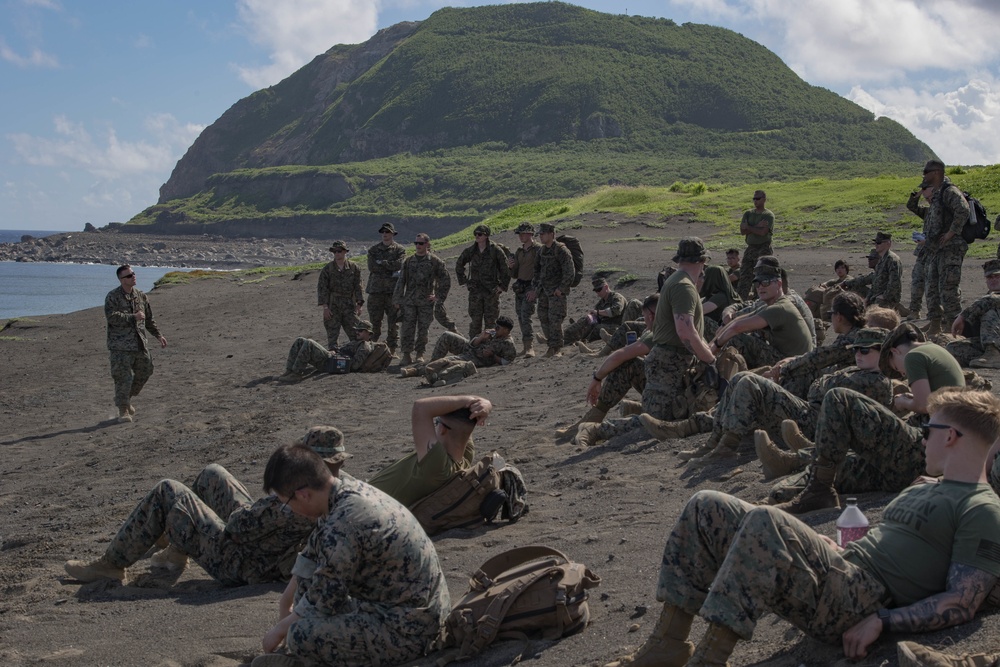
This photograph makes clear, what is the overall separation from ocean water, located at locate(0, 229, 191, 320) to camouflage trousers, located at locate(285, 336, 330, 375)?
24194 millimetres

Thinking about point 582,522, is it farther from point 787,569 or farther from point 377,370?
point 377,370

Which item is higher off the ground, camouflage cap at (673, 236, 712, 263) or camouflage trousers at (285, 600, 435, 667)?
camouflage cap at (673, 236, 712, 263)

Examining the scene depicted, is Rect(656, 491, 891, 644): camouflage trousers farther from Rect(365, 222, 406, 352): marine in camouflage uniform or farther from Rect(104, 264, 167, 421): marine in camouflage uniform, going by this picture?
Rect(365, 222, 406, 352): marine in camouflage uniform

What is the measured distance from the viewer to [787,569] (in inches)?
184

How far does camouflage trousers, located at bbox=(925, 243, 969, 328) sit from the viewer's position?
44.9 feet

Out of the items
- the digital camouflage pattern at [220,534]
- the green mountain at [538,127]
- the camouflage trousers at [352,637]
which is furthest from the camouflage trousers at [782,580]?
the green mountain at [538,127]

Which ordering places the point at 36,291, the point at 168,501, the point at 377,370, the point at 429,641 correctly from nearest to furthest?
the point at 429,641 < the point at 168,501 < the point at 377,370 < the point at 36,291

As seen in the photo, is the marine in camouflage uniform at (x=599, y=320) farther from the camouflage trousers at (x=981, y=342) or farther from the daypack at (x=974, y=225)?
the camouflage trousers at (x=981, y=342)

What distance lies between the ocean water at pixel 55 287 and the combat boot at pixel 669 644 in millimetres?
37723

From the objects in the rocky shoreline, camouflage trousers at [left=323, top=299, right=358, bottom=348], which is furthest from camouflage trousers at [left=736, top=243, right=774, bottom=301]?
the rocky shoreline

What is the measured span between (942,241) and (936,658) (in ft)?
34.1

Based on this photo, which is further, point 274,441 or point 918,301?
point 918,301

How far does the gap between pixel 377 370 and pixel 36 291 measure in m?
46.3

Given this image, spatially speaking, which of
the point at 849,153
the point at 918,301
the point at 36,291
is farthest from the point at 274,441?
the point at 849,153
